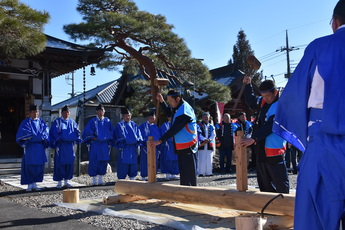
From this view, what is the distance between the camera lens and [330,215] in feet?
6.43

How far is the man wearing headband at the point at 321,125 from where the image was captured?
6.49ft

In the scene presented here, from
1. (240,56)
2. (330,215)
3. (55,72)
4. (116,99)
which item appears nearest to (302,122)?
(330,215)

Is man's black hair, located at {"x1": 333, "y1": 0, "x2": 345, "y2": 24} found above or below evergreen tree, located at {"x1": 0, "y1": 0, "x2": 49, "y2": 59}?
below

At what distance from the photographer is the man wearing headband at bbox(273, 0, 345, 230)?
77.9 inches

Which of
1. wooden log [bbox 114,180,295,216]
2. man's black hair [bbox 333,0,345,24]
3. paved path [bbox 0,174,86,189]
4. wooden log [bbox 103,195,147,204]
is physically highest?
man's black hair [bbox 333,0,345,24]

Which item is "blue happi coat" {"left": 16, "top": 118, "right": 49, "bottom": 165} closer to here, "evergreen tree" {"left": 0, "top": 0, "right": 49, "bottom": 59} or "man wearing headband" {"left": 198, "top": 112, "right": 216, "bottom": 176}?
"evergreen tree" {"left": 0, "top": 0, "right": 49, "bottom": 59}

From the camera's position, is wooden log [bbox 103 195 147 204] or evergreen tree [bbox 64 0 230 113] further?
evergreen tree [bbox 64 0 230 113]

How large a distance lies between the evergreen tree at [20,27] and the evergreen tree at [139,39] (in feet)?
14.8

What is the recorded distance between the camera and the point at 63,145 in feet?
30.0

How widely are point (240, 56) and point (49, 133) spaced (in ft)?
88.1

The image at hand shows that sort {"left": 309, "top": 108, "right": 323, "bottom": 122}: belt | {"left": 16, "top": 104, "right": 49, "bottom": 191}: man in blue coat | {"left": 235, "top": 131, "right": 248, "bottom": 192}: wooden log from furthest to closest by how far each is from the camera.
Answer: {"left": 16, "top": 104, "right": 49, "bottom": 191}: man in blue coat
{"left": 235, "top": 131, "right": 248, "bottom": 192}: wooden log
{"left": 309, "top": 108, "right": 323, "bottom": 122}: belt

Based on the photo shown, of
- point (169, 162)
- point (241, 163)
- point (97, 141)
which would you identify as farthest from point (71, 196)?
point (169, 162)

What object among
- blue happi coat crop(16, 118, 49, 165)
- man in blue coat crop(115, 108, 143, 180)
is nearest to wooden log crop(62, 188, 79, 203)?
blue happi coat crop(16, 118, 49, 165)

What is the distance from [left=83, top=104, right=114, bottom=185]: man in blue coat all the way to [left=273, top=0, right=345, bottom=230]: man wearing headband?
7777 mm
